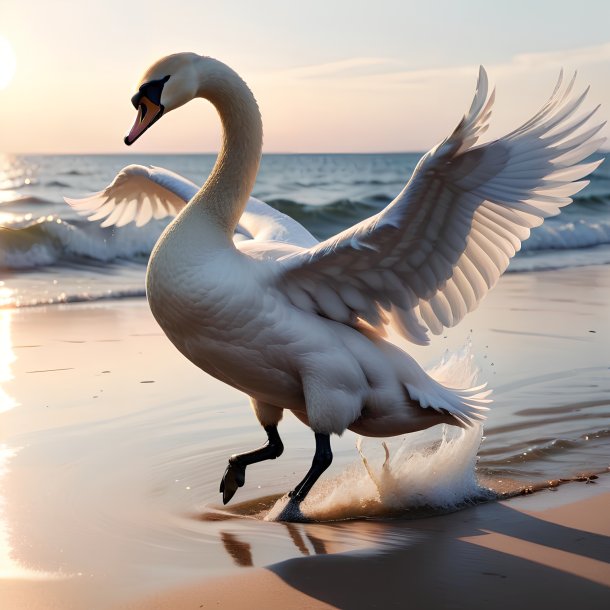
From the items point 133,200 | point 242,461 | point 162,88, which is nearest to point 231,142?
point 162,88

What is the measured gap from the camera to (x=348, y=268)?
15.1 ft

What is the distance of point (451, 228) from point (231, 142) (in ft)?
3.72

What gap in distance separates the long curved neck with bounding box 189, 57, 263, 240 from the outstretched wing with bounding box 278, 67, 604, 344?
0.42 m

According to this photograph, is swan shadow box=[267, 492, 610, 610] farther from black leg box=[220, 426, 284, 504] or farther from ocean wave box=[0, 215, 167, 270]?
ocean wave box=[0, 215, 167, 270]

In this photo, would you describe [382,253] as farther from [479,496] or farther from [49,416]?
[49,416]

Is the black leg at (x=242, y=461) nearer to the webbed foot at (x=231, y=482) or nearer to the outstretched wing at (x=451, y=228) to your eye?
the webbed foot at (x=231, y=482)

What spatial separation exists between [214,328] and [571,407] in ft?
9.34

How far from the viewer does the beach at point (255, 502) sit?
12.1 feet

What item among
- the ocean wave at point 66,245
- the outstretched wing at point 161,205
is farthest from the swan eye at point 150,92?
the ocean wave at point 66,245

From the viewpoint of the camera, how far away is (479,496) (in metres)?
4.88

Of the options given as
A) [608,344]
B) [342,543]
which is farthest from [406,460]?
[608,344]

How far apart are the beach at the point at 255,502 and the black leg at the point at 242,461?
8cm

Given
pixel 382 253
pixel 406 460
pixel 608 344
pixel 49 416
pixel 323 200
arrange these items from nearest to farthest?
pixel 382 253, pixel 406 460, pixel 49 416, pixel 608 344, pixel 323 200

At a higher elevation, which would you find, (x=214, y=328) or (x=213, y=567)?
(x=214, y=328)
